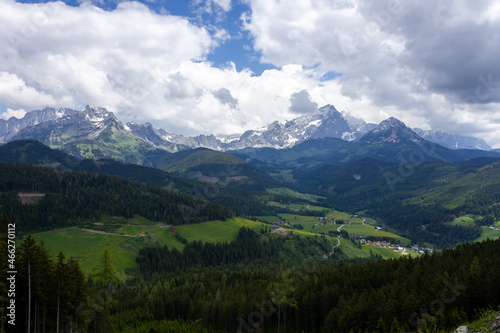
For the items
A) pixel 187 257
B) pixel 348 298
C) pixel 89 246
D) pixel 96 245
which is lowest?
pixel 187 257

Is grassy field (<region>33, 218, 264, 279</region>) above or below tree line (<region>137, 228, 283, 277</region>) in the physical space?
above

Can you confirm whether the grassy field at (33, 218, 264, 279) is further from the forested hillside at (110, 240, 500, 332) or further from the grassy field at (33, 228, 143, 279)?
the forested hillside at (110, 240, 500, 332)

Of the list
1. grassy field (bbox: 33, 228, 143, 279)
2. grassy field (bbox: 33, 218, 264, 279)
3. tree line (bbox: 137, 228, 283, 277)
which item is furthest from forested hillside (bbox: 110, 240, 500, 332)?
grassy field (bbox: 33, 228, 143, 279)

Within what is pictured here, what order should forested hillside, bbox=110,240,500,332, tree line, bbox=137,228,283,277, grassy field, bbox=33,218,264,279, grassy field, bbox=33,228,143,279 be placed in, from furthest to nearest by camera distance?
1. tree line, bbox=137,228,283,277
2. grassy field, bbox=33,218,264,279
3. grassy field, bbox=33,228,143,279
4. forested hillside, bbox=110,240,500,332

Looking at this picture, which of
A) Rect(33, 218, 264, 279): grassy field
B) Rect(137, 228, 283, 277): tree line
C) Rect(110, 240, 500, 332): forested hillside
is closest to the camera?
Rect(110, 240, 500, 332): forested hillside

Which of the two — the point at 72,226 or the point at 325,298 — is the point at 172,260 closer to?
the point at 72,226

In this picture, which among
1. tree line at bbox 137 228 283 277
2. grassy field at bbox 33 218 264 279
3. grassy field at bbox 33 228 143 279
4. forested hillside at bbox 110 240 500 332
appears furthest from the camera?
tree line at bbox 137 228 283 277

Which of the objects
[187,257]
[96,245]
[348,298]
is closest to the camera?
[348,298]

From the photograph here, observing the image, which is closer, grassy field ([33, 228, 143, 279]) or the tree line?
grassy field ([33, 228, 143, 279])

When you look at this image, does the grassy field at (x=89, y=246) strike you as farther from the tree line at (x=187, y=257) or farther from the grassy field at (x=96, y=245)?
the tree line at (x=187, y=257)

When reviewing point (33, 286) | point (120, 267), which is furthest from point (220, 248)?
point (33, 286)

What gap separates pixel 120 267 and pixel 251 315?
105 meters

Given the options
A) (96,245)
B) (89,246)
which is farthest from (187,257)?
(89,246)

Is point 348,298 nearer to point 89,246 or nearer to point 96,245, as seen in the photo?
point 96,245
